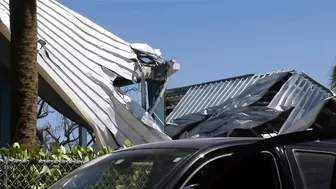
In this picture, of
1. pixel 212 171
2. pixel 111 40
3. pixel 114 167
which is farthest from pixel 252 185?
pixel 111 40

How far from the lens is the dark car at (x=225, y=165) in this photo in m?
3.92

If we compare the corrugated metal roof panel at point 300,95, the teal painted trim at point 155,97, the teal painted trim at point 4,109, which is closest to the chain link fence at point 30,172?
the teal painted trim at point 4,109

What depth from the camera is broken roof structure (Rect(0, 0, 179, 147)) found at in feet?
40.4

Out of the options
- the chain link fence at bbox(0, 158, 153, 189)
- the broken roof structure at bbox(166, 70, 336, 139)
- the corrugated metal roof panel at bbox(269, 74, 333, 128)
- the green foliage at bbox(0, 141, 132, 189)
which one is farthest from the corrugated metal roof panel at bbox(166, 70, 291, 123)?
the chain link fence at bbox(0, 158, 153, 189)

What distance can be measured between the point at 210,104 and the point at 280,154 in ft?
43.8

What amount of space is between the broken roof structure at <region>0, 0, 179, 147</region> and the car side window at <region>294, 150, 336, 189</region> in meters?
Answer: 7.82

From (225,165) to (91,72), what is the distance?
965cm

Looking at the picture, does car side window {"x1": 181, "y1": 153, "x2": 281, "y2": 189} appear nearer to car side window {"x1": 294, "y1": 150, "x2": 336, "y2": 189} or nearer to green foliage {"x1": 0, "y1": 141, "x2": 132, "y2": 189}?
car side window {"x1": 294, "y1": 150, "x2": 336, "y2": 189}

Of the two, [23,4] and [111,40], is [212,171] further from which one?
[111,40]

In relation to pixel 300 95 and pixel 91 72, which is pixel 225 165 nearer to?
pixel 91 72

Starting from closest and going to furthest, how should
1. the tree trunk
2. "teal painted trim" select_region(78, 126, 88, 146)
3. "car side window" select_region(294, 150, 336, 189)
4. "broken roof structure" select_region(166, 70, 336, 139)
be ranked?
"car side window" select_region(294, 150, 336, 189) → the tree trunk → "broken roof structure" select_region(166, 70, 336, 139) → "teal painted trim" select_region(78, 126, 88, 146)

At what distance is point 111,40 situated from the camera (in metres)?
15.2

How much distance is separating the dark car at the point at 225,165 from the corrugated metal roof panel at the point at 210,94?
A: 12642 mm

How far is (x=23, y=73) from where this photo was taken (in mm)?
7832
